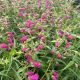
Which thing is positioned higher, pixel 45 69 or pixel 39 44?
pixel 39 44

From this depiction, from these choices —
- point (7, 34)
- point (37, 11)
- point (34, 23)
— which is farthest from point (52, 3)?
point (7, 34)

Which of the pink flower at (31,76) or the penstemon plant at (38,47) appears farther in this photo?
the penstemon plant at (38,47)

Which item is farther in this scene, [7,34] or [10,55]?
[7,34]

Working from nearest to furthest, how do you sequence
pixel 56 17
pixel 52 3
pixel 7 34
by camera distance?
1. pixel 7 34
2. pixel 56 17
3. pixel 52 3

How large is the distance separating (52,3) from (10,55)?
1.41 meters

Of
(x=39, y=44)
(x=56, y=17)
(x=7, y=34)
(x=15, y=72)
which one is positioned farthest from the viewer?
(x=56, y=17)

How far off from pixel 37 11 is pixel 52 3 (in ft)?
0.92

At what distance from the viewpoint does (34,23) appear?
3.11 metres

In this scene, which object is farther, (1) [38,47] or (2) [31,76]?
(1) [38,47]

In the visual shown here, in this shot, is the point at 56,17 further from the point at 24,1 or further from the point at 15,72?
the point at 15,72

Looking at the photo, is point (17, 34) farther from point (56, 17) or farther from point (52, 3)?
point (52, 3)

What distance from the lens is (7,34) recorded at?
9.82ft

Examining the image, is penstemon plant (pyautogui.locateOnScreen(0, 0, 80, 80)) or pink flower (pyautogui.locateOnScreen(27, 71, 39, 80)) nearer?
pink flower (pyautogui.locateOnScreen(27, 71, 39, 80))

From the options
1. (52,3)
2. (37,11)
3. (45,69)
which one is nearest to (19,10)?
(37,11)
